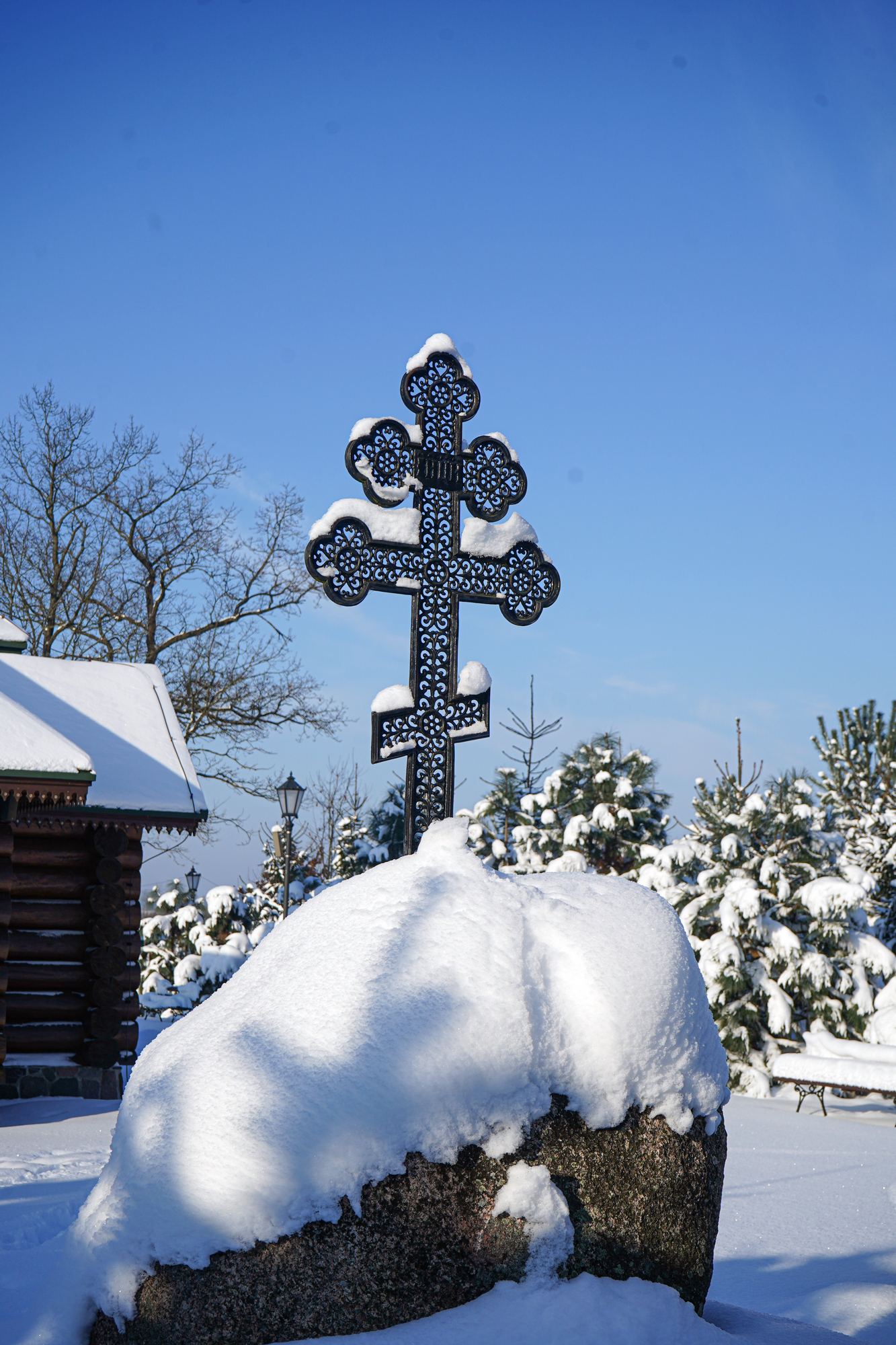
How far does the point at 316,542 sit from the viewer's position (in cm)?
633

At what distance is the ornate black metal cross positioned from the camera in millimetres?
6215

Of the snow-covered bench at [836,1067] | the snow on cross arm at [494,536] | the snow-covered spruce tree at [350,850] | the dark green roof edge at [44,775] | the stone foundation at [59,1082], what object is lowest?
the snow-covered bench at [836,1067]

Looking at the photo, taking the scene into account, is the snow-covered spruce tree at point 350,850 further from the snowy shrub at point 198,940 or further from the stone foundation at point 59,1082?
the stone foundation at point 59,1082

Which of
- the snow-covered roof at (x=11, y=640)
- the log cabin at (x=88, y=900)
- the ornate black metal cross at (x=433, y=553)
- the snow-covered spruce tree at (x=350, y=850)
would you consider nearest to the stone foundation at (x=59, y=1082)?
the log cabin at (x=88, y=900)

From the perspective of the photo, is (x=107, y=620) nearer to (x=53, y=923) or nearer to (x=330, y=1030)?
(x=53, y=923)

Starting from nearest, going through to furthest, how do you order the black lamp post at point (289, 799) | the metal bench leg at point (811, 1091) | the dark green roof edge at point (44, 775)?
the dark green roof edge at point (44, 775), the metal bench leg at point (811, 1091), the black lamp post at point (289, 799)

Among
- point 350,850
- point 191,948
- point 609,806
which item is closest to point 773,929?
point 609,806

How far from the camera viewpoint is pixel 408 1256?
2.82 meters

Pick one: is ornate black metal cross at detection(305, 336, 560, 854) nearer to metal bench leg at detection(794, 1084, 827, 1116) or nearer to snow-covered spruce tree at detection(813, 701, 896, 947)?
metal bench leg at detection(794, 1084, 827, 1116)

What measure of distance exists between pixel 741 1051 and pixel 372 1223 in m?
11.6

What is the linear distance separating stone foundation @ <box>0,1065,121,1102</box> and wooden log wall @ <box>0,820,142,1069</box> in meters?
0.11

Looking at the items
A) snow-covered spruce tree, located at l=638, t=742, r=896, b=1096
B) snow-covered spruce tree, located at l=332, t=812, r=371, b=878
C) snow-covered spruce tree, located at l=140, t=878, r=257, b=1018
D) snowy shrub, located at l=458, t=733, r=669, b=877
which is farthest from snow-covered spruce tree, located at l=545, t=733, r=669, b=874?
snow-covered spruce tree, located at l=140, t=878, r=257, b=1018

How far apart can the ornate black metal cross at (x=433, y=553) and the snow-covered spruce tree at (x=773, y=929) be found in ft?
24.0

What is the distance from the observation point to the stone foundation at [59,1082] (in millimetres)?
9891
